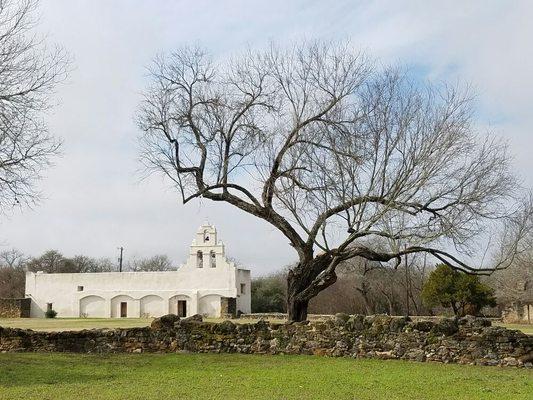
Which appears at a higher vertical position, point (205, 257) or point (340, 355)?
point (205, 257)

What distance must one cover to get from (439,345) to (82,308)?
45.5 m

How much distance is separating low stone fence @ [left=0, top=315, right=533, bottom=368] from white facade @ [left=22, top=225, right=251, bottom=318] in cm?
3620

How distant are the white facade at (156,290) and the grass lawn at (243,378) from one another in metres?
38.2

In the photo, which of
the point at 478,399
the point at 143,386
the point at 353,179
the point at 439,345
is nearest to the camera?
the point at 478,399

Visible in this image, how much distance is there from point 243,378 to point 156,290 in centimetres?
4406

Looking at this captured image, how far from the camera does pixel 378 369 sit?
520 inches

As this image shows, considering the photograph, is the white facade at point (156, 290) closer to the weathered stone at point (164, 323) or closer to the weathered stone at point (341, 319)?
the weathered stone at point (164, 323)

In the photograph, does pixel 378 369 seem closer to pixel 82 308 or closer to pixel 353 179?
pixel 353 179

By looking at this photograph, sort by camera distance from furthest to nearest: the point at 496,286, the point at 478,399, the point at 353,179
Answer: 1. the point at 496,286
2. the point at 353,179
3. the point at 478,399

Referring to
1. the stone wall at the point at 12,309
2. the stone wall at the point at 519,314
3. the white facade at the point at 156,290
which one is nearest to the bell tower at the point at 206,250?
the white facade at the point at 156,290

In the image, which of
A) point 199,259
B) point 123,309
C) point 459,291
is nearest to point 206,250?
point 199,259

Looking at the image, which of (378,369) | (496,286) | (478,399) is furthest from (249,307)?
(478,399)

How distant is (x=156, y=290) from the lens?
54438 millimetres

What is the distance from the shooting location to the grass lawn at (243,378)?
9.57m
